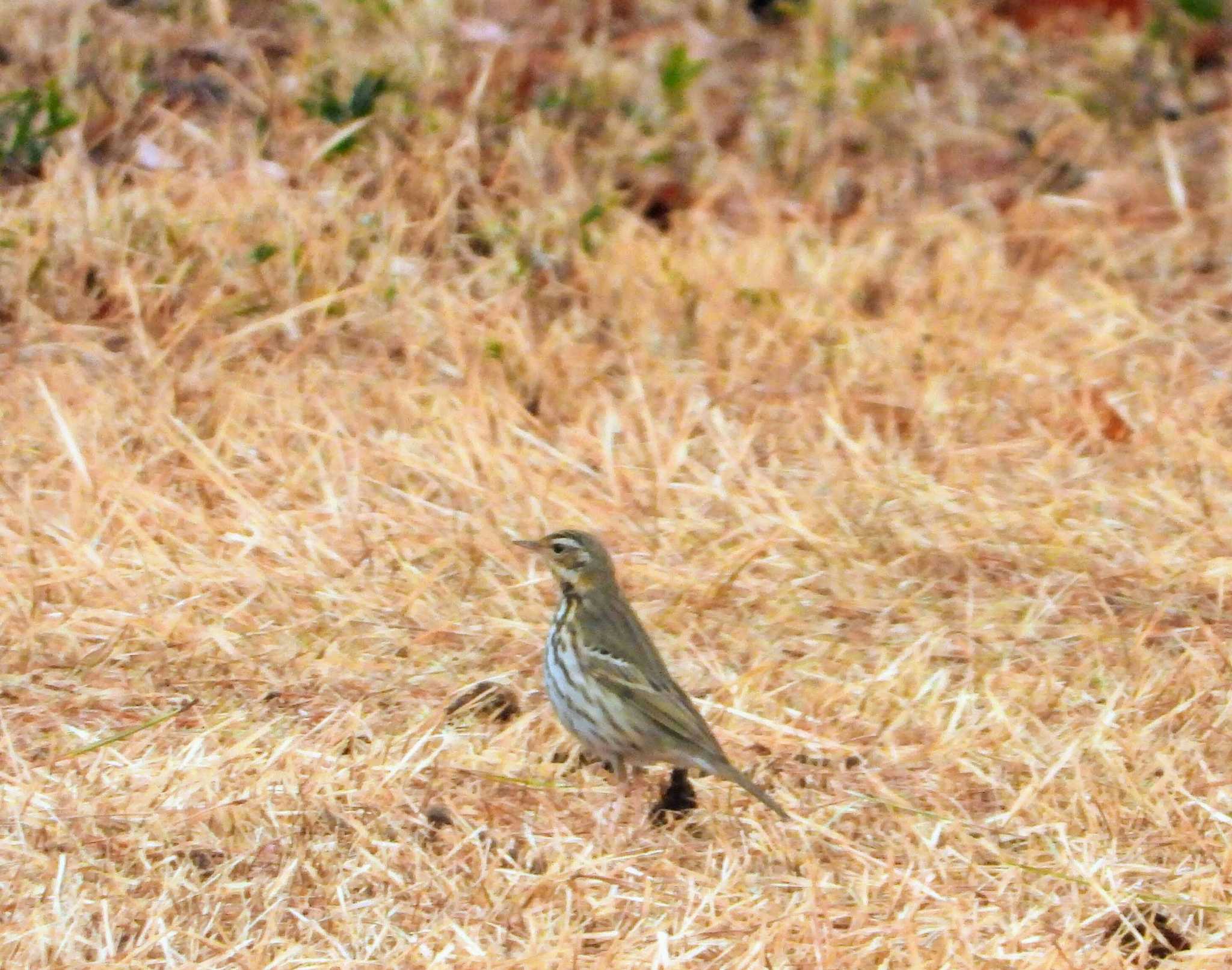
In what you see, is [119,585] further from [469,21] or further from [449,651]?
[469,21]

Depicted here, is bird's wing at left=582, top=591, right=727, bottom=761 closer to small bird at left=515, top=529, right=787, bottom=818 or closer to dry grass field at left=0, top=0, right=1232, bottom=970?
small bird at left=515, top=529, right=787, bottom=818

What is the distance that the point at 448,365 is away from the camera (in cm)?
725

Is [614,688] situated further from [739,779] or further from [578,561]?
[578,561]

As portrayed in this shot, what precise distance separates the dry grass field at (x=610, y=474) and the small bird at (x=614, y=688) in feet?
0.42

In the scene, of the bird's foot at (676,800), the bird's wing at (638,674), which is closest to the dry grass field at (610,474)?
the bird's foot at (676,800)

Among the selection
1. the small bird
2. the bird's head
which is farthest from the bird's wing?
the bird's head

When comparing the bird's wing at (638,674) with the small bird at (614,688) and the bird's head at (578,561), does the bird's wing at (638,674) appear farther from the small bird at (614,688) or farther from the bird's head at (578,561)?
the bird's head at (578,561)

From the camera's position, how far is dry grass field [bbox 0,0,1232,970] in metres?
4.50

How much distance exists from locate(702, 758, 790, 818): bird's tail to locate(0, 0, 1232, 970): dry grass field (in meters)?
0.08

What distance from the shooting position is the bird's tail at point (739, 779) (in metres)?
4.70

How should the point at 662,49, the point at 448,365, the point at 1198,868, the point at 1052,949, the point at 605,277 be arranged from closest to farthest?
1. the point at 1052,949
2. the point at 1198,868
3. the point at 448,365
4. the point at 605,277
5. the point at 662,49

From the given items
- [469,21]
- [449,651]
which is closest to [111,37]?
[469,21]

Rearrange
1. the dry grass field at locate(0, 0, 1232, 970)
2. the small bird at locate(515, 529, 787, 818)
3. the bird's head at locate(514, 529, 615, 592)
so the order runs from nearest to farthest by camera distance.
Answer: the dry grass field at locate(0, 0, 1232, 970) → the small bird at locate(515, 529, 787, 818) → the bird's head at locate(514, 529, 615, 592)

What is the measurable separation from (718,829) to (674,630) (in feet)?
3.89
